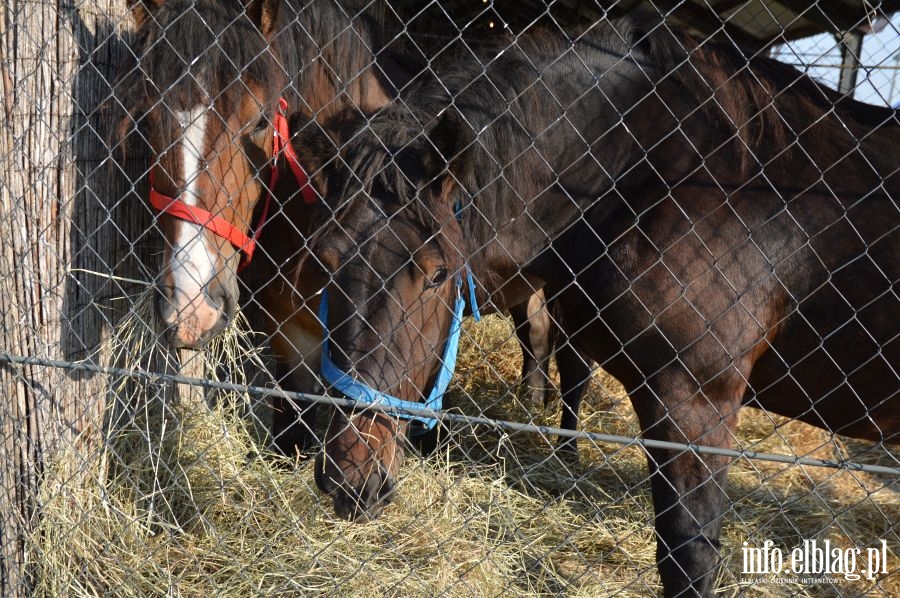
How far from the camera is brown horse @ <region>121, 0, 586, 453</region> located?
2.26m

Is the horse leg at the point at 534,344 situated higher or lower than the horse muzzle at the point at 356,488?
higher

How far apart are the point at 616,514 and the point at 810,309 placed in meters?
1.39

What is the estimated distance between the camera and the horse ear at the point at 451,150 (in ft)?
6.72

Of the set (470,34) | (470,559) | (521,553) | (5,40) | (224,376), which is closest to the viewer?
(5,40)

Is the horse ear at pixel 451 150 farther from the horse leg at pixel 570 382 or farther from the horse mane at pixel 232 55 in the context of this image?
the horse leg at pixel 570 382

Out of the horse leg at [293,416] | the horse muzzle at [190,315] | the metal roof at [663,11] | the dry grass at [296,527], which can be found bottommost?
the dry grass at [296,527]

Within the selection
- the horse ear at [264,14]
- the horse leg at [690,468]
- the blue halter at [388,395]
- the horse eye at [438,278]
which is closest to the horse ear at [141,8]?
the horse ear at [264,14]

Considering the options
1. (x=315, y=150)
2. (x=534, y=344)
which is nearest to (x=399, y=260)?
(x=315, y=150)

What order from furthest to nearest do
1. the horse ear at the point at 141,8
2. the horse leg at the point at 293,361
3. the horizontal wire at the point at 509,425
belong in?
1. the horse leg at the point at 293,361
2. the horse ear at the point at 141,8
3. the horizontal wire at the point at 509,425

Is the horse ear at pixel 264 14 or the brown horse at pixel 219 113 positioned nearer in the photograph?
the brown horse at pixel 219 113

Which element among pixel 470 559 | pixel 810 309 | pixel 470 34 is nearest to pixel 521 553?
pixel 470 559

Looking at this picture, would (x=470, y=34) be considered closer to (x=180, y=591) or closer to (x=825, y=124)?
(x=825, y=124)

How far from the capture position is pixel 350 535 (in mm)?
2359

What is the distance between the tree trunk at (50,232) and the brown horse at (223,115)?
0.15 metres
